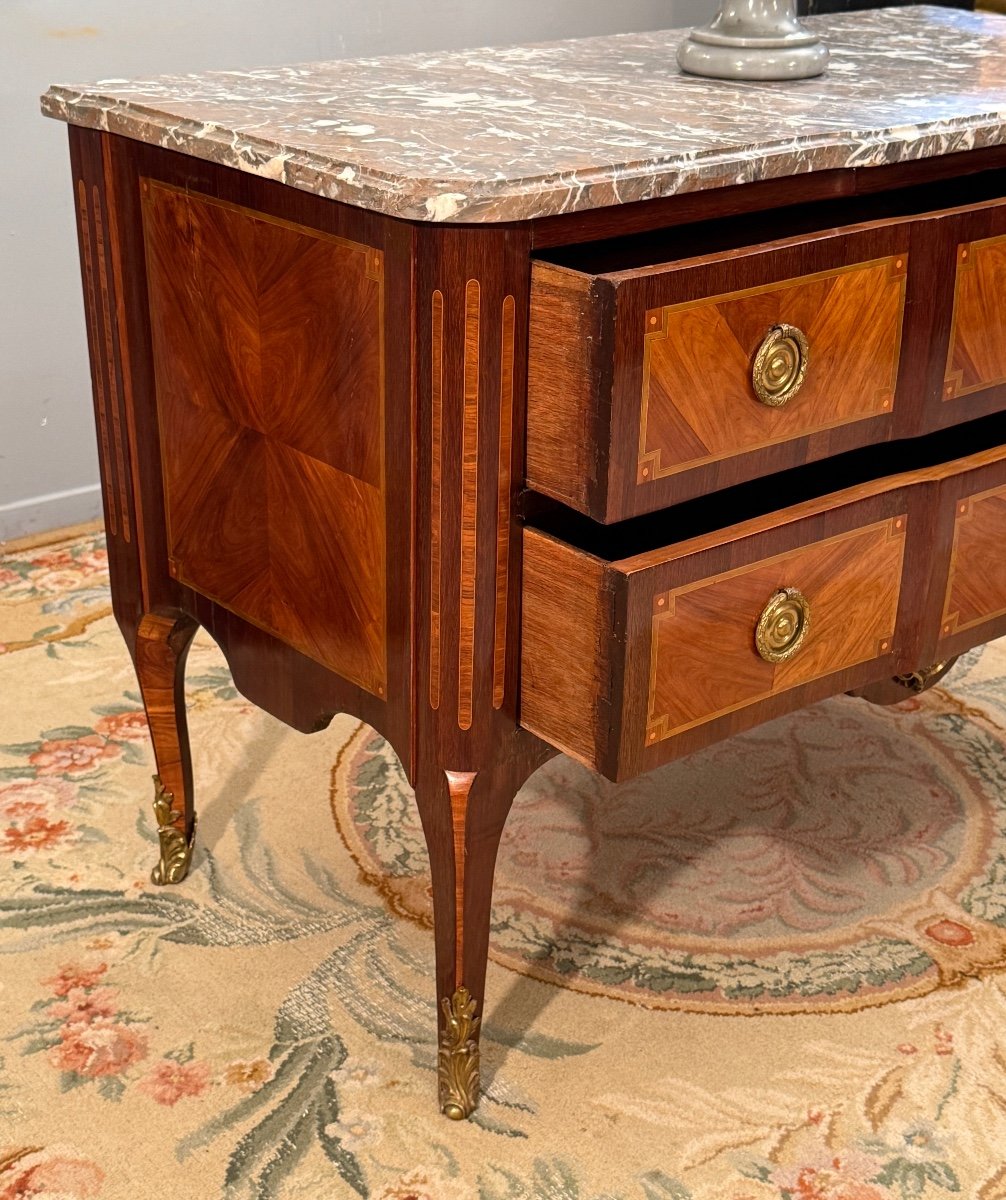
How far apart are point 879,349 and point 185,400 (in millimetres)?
569

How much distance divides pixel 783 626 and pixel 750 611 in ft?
0.14

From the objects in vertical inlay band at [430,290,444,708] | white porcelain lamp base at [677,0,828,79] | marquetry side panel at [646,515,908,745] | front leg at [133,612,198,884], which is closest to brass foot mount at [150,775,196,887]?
front leg at [133,612,198,884]

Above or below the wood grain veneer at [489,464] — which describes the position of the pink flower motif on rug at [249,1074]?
below

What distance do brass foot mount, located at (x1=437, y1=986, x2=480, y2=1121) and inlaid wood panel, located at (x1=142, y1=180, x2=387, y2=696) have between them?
260 mm

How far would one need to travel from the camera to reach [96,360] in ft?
4.61

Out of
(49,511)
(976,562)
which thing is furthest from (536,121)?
(49,511)

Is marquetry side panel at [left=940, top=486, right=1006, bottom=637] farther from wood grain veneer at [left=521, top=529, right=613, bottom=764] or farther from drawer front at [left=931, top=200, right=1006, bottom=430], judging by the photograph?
wood grain veneer at [left=521, top=529, right=613, bottom=764]

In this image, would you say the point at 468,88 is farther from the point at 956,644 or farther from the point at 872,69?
the point at 956,644

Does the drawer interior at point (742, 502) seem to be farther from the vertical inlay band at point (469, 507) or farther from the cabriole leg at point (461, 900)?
the cabriole leg at point (461, 900)

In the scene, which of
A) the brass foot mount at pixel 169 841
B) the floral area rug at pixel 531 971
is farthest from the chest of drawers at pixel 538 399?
the brass foot mount at pixel 169 841

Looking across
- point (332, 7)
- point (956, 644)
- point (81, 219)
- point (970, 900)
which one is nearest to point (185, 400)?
point (81, 219)

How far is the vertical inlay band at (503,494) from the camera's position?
1.04 meters

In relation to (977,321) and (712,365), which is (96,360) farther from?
(977,321)

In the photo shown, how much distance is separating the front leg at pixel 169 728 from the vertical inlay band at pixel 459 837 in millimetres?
418
